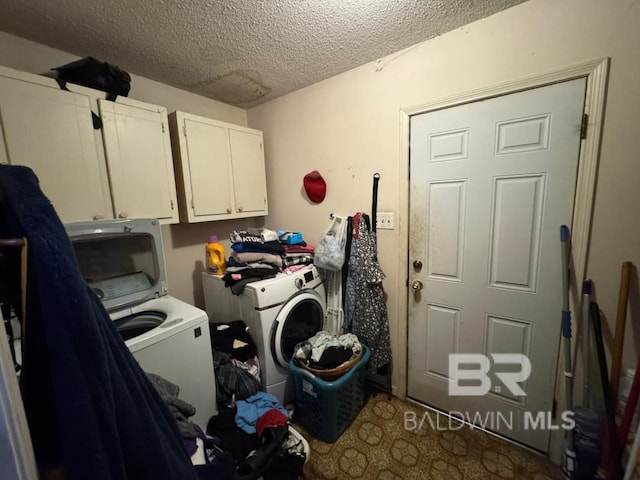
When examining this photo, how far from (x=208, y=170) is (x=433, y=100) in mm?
1571

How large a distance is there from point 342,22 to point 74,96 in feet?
4.68

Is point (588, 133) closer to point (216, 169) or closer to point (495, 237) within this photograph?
point (495, 237)

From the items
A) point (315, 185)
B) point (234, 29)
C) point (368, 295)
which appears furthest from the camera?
point (315, 185)

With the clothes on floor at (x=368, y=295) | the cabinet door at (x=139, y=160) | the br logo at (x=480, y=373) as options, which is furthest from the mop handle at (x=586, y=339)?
the cabinet door at (x=139, y=160)

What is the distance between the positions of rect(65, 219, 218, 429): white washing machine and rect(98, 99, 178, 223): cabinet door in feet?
0.63

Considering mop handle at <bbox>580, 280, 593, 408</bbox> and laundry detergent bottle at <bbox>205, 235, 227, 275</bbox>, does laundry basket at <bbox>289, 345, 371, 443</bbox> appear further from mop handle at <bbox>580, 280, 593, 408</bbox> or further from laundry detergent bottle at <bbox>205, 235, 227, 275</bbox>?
mop handle at <bbox>580, 280, 593, 408</bbox>

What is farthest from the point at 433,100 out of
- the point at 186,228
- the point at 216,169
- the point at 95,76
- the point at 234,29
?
the point at 186,228

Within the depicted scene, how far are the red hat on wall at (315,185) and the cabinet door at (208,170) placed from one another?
0.62 meters

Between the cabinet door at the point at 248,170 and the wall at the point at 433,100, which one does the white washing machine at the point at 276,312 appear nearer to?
the wall at the point at 433,100

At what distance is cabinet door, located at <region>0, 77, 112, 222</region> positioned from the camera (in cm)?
120

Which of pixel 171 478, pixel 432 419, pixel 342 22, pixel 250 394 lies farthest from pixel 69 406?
Answer: pixel 432 419

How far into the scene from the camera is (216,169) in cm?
201

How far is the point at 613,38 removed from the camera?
1.14m

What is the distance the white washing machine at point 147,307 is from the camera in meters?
1.23
